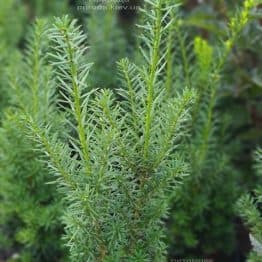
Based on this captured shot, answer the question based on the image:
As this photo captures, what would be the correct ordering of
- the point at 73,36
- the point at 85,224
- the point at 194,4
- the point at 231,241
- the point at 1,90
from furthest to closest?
1. the point at 194,4
2. the point at 1,90
3. the point at 231,241
4. the point at 85,224
5. the point at 73,36

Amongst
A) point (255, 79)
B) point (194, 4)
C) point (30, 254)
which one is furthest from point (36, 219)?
point (194, 4)

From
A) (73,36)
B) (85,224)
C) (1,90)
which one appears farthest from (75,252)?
(1,90)

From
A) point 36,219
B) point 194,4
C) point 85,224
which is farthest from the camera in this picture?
point 194,4

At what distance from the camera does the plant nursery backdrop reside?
0.81 meters

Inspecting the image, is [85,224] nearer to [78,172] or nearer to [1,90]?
[78,172]

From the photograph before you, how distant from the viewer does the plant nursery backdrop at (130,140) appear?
2.64 ft

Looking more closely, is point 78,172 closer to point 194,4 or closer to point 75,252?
point 75,252

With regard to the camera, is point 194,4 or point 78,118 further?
point 194,4

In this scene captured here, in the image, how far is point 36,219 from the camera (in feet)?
3.41

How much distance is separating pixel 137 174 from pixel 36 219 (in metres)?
0.29

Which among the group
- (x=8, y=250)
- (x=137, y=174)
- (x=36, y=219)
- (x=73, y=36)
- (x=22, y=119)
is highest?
(x=73, y=36)

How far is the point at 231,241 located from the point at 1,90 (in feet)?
2.16

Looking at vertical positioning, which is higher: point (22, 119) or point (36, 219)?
point (22, 119)

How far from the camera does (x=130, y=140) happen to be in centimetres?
84
